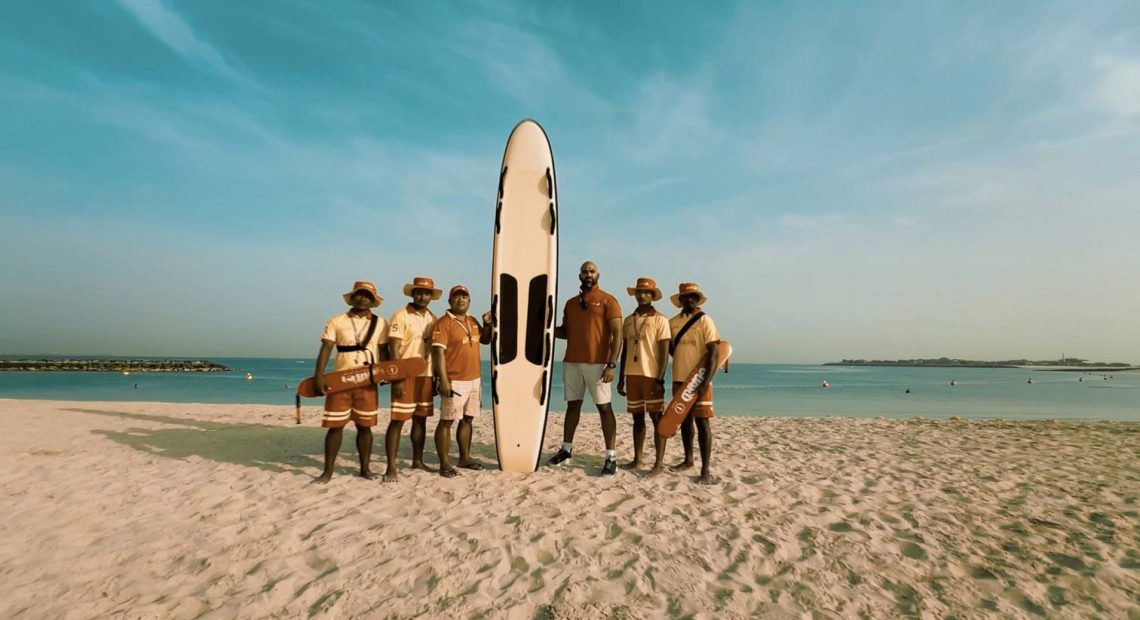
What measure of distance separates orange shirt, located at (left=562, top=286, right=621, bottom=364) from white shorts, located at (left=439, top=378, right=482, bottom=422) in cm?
93

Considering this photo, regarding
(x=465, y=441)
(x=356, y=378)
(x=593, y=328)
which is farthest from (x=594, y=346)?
(x=356, y=378)

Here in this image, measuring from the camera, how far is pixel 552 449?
647 cm

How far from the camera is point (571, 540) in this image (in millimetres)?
3225

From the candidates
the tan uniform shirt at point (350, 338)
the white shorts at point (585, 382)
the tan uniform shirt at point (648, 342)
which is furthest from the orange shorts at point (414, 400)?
the tan uniform shirt at point (648, 342)

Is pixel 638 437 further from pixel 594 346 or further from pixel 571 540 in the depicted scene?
pixel 571 540

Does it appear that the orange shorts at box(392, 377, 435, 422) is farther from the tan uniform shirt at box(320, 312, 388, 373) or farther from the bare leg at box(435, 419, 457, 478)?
the tan uniform shirt at box(320, 312, 388, 373)

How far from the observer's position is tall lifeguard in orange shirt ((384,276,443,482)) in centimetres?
452

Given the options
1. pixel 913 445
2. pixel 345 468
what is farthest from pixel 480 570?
pixel 913 445

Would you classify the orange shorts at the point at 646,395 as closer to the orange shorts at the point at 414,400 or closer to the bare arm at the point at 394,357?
the orange shorts at the point at 414,400

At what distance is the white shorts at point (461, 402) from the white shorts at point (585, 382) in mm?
847

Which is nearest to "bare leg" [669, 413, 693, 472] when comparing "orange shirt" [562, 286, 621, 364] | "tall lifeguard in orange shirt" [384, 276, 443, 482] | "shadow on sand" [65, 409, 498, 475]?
"orange shirt" [562, 286, 621, 364]

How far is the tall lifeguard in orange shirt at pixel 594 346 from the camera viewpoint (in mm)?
4812

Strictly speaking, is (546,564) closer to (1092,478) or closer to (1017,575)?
(1017,575)

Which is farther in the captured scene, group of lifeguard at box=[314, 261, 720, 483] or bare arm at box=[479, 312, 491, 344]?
bare arm at box=[479, 312, 491, 344]
